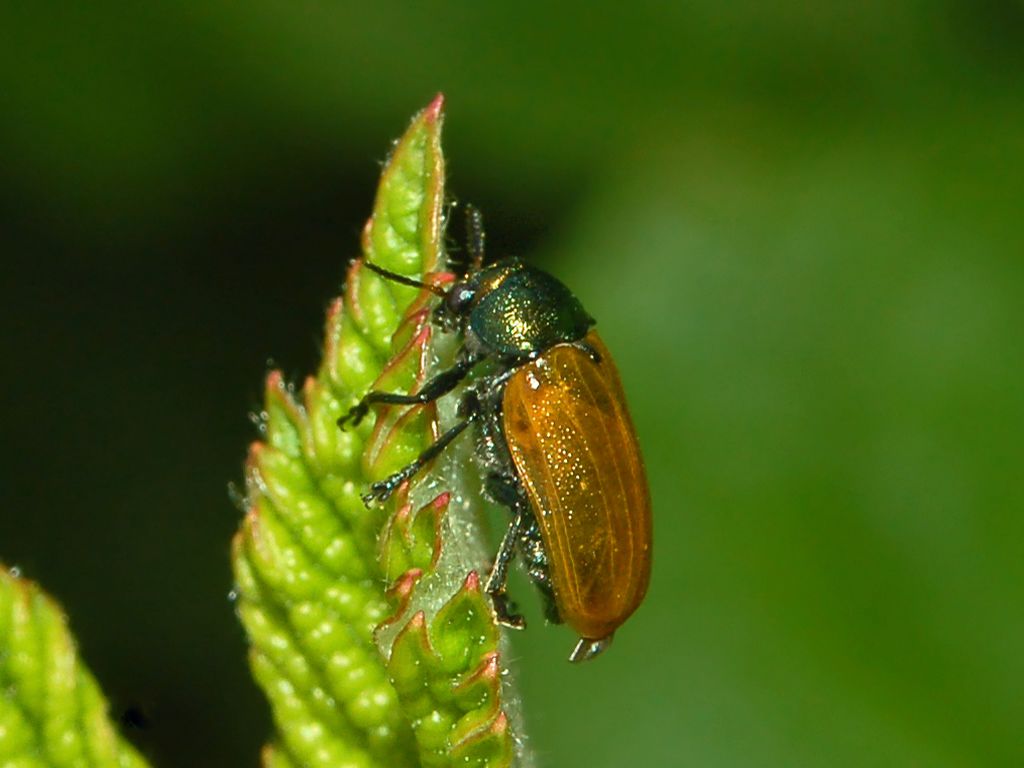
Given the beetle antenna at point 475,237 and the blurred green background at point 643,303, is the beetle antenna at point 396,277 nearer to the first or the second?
the beetle antenna at point 475,237

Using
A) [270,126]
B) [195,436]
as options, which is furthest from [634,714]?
[270,126]

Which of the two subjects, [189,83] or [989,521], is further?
[189,83]

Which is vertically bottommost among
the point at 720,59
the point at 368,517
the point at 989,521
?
the point at 989,521

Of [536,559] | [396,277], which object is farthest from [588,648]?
[396,277]

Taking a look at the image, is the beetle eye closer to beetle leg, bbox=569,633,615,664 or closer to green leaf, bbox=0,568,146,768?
beetle leg, bbox=569,633,615,664

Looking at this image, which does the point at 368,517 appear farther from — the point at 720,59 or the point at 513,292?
the point at 720,59

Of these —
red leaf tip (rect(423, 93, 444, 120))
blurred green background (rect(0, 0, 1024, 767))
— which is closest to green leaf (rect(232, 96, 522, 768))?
red leaf tip (rect(423, 93, 444, 120))

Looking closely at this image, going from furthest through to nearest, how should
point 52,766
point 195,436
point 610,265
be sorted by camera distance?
1. point 195,436
2. point 610,265
3. point 52,766
